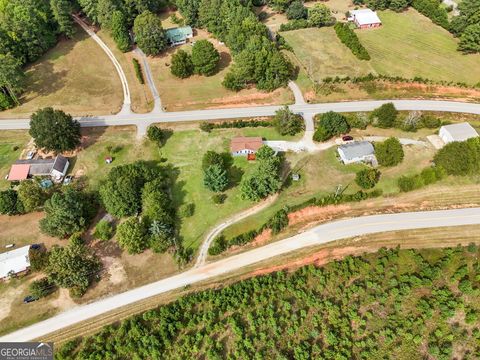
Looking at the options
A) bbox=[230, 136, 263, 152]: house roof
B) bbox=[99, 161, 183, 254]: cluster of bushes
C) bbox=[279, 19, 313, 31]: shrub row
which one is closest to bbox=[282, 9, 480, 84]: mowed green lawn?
bbox=[279, 19, 313, 31]: shrub row

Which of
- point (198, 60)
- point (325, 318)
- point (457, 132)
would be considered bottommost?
point (325, 318)

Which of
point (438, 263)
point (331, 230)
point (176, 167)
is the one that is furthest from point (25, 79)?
point (438, 263)

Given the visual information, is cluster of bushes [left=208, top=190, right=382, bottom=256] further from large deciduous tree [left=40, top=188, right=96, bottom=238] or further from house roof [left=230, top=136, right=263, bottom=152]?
large deciduous tree [left=40, top=188, right=96, bottom=238]

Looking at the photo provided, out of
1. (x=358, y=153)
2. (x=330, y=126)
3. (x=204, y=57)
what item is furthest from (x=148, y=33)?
(x=358, y=153)

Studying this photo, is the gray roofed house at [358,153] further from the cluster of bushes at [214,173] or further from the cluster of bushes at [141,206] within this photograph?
the cluster of bushes at [141,206]

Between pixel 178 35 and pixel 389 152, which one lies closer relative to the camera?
pixel 389 152

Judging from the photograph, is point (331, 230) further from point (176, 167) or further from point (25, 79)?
point (25, 79)

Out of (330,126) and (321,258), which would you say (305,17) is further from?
(321,258)
